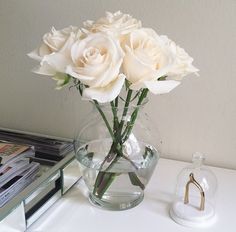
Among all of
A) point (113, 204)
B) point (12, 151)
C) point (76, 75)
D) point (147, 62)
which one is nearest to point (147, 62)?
point (147, 62)

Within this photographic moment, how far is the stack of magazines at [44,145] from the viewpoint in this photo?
90 cm

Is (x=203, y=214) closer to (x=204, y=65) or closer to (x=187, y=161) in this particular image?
(x=187, y=161)

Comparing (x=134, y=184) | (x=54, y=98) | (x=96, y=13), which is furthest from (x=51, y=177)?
(x=96, y=13)

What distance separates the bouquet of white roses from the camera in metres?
0.58

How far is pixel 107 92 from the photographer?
0.58 m

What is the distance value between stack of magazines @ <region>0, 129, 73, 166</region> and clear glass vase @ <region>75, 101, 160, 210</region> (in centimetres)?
13

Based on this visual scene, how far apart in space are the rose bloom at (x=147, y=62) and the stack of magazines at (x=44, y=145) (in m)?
0.36

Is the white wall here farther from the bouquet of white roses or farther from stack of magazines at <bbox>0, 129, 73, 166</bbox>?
the bouquet of white roses

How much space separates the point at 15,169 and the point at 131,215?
0.90ft

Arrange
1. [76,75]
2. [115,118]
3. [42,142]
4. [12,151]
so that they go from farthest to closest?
[42,142]
[12,151]
[115,118]
[76,75]

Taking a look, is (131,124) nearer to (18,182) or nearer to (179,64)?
(179,64)

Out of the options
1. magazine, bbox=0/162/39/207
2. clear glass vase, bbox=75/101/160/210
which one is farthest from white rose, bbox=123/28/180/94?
magazine, bbox=0/162/39/207

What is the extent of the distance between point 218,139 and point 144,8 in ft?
1.22

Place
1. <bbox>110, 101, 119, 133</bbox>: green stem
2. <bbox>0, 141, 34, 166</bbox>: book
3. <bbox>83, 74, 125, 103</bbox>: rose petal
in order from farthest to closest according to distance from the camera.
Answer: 1. <bbox>0, 141, 34, 166</bbox>: book
2. <bbox>110, 101, 119, 133</bbox>: green stem
3. <bbox>83, 74, 125, 103</bbox>: rose petal
